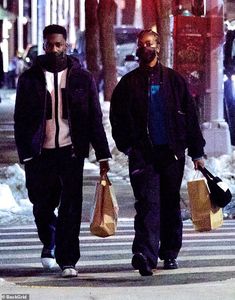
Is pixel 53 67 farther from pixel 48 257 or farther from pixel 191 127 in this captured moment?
pixel 48 257

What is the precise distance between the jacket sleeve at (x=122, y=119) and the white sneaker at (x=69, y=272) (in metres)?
0.94

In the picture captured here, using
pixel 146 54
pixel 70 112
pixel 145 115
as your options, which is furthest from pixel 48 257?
pixel 146 54

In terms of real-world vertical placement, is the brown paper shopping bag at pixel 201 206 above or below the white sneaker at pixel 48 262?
above

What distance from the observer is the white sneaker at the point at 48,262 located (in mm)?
9328

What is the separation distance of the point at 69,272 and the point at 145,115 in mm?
1261

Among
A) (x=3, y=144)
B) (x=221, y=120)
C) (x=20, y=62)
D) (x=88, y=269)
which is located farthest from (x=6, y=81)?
(x=88, y=269)

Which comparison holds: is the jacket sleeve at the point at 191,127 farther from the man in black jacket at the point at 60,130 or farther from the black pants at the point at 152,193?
the man in black jacket at the point at 60,130

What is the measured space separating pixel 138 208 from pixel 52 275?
2.66 ft

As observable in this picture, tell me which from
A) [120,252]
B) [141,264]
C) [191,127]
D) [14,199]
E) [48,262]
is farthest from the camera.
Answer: [14,199]

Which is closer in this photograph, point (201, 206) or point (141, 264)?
point (141, 264)

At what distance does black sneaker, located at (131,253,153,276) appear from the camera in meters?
8.85

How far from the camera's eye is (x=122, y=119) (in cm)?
902

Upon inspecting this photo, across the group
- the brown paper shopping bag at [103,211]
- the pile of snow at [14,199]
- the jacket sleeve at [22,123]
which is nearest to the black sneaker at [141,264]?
the brown paper shopping bag at [103,211]

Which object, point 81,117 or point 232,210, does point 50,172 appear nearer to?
point 81,117
